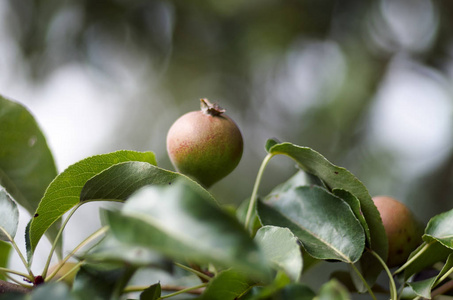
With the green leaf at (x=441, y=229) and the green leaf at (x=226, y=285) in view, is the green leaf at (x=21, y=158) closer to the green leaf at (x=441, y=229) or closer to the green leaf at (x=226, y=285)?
the green leaf at (x=226, y=285)

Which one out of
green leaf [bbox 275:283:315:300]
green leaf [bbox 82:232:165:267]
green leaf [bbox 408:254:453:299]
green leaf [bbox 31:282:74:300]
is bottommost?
green leaf [bbox 408:254:453:299]

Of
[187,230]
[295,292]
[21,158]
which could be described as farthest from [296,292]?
[21,158]

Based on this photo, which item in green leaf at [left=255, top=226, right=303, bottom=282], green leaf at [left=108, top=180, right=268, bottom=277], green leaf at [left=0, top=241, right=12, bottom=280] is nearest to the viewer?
green leaf at [left=108, top=180, right=268, bottom=277]

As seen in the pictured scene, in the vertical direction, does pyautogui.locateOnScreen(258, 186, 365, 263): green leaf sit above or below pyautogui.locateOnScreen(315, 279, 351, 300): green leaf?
below

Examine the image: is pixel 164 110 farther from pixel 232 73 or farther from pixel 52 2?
pixel 52 2

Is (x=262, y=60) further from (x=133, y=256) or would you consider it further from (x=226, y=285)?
(x=133, y=256)

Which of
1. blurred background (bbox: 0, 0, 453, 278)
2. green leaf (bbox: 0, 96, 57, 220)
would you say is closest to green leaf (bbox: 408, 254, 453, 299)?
green leaf (bbox: 0, 96, 57, 220)

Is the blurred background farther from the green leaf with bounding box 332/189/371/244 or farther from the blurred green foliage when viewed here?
the green leaf with bounding box 332/189/371/244
